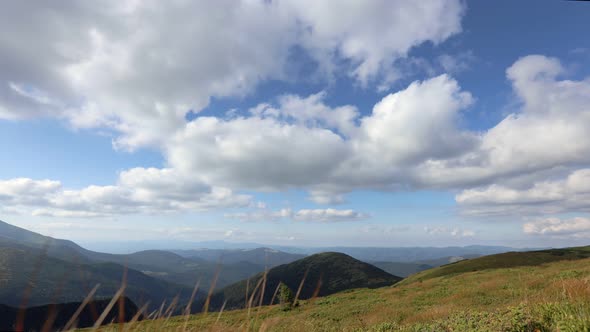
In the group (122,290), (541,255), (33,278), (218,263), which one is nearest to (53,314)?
(122,290)

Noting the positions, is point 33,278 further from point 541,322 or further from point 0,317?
point 0,317

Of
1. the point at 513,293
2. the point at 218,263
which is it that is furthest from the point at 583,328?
the point at 513,293

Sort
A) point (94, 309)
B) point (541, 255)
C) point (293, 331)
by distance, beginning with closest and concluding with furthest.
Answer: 1. point (94, 309)
2. point (293, 331)
3. point (541, 255)

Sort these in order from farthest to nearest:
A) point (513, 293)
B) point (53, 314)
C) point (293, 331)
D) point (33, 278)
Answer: point (513, 293) < point (293, 331) < point (53, 314) < point (33, 278)

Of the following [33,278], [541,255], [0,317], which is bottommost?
[0,317]

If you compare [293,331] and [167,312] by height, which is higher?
[167,312]

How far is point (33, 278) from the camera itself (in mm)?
2824

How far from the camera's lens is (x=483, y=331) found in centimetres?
675

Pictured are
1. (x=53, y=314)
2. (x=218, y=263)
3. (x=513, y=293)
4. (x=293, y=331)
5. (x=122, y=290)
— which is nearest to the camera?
(x=53, y=314)

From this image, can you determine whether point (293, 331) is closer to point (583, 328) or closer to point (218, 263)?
point (218, 263)

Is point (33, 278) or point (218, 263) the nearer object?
point (33, 278)

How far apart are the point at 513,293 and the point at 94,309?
873 inches

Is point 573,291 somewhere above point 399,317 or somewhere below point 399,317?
above

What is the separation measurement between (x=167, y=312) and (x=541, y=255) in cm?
8854
